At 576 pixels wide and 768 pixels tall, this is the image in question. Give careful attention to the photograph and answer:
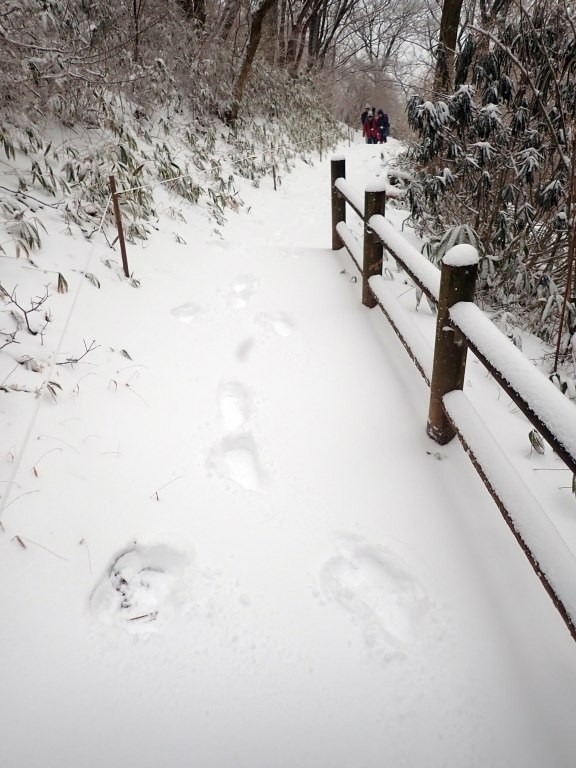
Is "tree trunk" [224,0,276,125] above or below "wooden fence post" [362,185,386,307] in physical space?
above

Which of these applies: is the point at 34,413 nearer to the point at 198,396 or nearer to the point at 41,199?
the point at 198,396

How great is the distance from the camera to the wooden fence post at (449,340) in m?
1.78

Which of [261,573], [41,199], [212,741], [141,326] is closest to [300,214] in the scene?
[41,199]

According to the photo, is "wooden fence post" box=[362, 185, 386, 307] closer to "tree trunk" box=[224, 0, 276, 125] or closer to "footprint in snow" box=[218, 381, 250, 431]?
"footprint in snow" box=[218, 381, 250, 431]

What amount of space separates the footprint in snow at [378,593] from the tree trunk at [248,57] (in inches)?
339

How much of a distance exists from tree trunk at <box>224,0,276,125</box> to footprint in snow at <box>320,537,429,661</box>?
861 centimetres

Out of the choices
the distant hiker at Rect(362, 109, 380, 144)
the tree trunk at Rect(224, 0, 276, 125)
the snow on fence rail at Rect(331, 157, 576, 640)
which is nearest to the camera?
the snow on fence rail at Rect(331, 157, 576, 640)

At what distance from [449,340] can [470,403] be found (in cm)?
29

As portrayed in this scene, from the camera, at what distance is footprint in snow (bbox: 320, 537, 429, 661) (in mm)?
1502

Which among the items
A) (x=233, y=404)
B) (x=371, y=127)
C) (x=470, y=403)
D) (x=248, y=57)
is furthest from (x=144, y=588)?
(x=371, y=127)

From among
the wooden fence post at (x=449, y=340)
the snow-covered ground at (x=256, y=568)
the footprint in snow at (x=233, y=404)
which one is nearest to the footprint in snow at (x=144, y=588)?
the snow-covered ground at (x=256, y=568)

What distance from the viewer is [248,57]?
7910 millimetres

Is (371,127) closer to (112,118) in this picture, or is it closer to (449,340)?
(112,118)

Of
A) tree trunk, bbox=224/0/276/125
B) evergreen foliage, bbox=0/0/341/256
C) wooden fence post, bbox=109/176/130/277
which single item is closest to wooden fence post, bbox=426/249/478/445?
wooden fence post, bbox=109/176/130/277
